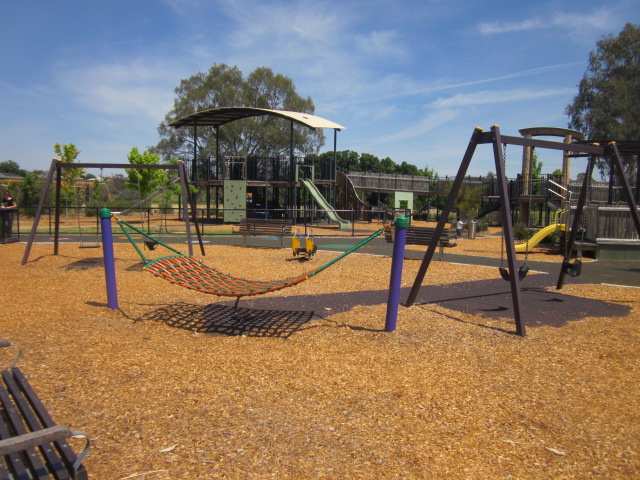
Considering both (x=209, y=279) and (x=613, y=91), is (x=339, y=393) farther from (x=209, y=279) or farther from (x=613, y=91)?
(x=613, y=91)

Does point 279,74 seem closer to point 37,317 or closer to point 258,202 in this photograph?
point 258,202

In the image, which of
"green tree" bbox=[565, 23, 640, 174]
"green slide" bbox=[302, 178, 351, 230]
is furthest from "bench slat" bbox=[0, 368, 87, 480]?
"green tree" bbox=[565, 23, 640, 174]

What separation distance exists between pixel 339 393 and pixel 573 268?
19.8ft

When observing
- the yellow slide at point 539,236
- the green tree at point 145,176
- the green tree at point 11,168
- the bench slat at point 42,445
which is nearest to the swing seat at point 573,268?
the yellow slide at point 539,236

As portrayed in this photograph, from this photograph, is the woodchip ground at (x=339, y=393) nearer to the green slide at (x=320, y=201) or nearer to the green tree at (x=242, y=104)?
the green slide at (x=320, y=201)

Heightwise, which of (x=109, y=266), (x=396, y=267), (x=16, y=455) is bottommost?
(x=16, y=455)

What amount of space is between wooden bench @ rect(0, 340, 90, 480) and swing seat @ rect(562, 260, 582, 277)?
315 inches

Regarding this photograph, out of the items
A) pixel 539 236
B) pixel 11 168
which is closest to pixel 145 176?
pixel 539 236

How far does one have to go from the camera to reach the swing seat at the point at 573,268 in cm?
830

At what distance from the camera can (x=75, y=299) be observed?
24.3 feet

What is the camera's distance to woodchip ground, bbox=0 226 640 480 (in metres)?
3.03

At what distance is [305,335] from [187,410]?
86.8 inches

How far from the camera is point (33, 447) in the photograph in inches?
83.7

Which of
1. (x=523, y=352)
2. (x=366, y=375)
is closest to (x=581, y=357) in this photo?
(x=523, y=352)
